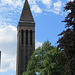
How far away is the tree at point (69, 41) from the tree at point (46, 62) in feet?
49.8

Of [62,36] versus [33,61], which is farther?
[33,61]

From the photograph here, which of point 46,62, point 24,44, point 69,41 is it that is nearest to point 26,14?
point 24,44

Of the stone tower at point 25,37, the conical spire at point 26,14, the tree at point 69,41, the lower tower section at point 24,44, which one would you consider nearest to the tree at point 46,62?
the tree at point 69,41

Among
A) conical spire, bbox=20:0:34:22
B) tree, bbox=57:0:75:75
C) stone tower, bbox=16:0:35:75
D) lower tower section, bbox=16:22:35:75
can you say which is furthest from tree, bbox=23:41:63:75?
conical spire, bbox=20:0:34:22

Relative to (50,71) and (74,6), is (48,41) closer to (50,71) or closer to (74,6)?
(50,71)

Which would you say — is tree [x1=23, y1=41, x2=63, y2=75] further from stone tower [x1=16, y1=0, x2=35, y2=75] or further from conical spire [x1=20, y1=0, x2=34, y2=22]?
conical spire [x1=20, y1=0, x2=34, y2=22]

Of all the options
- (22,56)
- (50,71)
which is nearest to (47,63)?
(50,71)

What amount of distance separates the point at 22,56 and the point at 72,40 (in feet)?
217

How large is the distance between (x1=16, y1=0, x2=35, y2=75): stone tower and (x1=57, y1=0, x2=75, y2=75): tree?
211 feet

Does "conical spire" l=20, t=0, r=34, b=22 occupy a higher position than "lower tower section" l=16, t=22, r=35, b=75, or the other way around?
"conical spire" l=20, t=0, r=34, b=22

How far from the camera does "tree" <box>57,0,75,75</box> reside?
21.4 metres

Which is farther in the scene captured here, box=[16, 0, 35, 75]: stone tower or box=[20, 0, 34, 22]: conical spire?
box=[20, 0, 34, 22]: conical spire

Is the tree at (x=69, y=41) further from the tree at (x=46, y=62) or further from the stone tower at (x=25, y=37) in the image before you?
the stone tower at (x=25, y=37)

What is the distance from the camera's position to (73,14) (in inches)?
858
